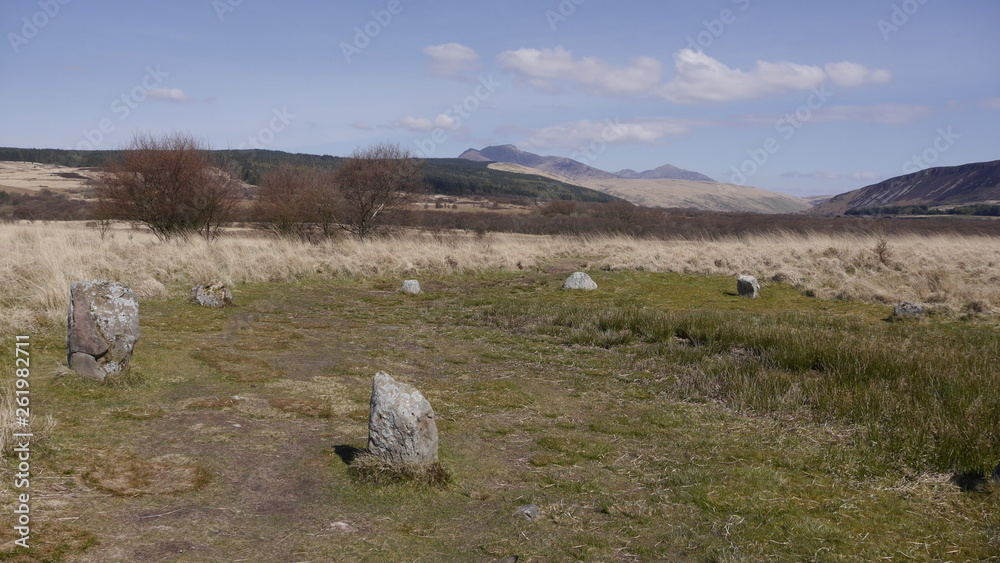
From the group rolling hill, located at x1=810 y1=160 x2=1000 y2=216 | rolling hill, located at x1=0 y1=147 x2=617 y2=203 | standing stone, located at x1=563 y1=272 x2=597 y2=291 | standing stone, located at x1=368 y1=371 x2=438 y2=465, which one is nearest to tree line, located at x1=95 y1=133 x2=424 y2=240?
standing stone, located at x1=563 y1=272 x2=597 y2=291

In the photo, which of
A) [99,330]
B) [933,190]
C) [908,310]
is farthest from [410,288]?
[933,190]

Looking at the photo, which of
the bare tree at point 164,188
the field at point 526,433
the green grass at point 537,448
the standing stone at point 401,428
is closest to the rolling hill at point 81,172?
the bare tree at point 164,188

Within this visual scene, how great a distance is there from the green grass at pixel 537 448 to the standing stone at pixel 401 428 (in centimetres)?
16

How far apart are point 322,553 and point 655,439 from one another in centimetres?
336

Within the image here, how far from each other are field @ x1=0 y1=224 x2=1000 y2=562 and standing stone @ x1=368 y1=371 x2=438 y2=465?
10.2 inches

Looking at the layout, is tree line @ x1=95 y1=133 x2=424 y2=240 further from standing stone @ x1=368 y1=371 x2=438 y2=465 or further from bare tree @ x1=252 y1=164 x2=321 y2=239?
standing stone @ x1=368 y1=371 x2=438 y2=465

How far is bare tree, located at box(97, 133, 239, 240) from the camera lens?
2025 centimetres

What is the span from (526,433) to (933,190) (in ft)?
484

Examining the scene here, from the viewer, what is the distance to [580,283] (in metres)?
16.6

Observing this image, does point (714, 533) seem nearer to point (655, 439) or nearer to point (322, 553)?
point (655, 439)

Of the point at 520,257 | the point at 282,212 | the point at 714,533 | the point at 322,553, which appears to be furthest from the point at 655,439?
the point at 282,212

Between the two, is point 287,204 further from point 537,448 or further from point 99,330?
point 537,448

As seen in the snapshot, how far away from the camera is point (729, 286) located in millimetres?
17203

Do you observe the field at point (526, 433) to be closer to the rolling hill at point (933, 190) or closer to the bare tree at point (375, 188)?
the bare tree at point (375, 188)
